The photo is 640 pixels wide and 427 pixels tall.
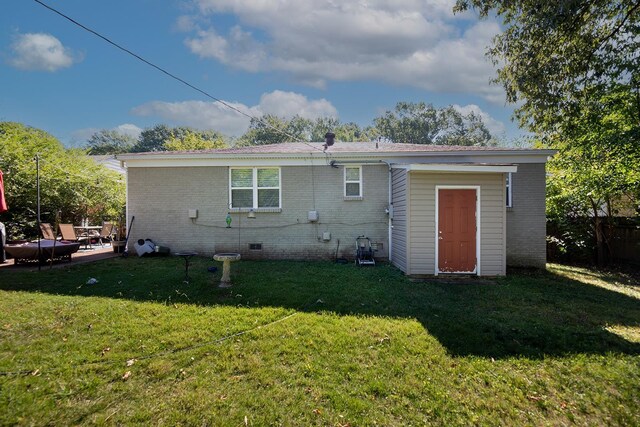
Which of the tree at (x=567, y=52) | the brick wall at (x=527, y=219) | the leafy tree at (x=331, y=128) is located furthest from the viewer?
the leafy tree at (x=331, y=128)

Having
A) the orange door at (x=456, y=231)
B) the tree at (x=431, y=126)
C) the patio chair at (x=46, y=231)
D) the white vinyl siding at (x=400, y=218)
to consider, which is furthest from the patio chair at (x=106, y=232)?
the tree at (x=431, y=126)

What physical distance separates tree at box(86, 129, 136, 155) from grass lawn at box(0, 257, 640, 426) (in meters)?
56.3

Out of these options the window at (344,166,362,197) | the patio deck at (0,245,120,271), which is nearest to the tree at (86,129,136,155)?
the patio deck at (0,245,120,271)

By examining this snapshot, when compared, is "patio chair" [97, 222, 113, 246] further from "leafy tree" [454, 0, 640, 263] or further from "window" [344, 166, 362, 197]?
"leafy tree" [454, 0, 640, 263]

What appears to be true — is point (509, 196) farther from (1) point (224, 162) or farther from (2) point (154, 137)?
(2) point (154, 137)

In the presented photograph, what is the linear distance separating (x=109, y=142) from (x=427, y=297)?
6368 centimetres

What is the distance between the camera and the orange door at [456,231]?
802 centimetres

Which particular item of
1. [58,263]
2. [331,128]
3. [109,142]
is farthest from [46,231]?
[109,142]

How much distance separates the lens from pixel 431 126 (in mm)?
41125

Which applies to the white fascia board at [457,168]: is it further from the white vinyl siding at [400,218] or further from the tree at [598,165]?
the tree at [598,165]

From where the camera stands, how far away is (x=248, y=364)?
3496mm

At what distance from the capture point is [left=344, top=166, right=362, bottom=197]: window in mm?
→ 10180

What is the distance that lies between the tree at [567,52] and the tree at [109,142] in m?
57.5

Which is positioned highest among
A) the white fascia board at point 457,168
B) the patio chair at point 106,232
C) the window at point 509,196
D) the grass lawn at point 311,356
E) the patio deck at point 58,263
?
the white fascia board at point 457,168
